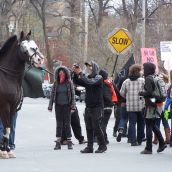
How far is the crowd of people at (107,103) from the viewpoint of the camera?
622 inches

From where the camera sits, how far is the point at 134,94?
17.8m

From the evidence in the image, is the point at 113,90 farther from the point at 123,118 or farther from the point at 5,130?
the point at 5,130

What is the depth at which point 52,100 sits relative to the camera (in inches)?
677

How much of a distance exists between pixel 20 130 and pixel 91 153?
7.37 m

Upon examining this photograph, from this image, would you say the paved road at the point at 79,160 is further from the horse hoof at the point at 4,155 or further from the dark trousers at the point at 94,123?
the dark trousers at the point at 94,123

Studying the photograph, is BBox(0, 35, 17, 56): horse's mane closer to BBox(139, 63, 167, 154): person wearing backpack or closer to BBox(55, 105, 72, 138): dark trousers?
BBox(55, 105, 72, 138): dark trousers

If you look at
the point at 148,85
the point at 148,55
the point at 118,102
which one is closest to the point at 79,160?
the point at 148,85

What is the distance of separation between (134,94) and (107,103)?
78 cm

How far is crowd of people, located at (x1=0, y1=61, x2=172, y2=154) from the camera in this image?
15789 millimetres

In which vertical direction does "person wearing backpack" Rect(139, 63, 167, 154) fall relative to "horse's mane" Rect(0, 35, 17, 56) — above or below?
below

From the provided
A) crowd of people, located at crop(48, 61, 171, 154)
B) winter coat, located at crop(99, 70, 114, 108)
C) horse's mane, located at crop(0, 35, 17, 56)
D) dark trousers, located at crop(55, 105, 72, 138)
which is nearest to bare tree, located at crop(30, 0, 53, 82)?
crowd of people, located at crop(48, 61, 171, 154)

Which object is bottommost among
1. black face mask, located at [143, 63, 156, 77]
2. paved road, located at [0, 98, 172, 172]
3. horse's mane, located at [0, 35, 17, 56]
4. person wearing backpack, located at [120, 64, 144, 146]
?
paved road, located at [0, 98, 172, 172]

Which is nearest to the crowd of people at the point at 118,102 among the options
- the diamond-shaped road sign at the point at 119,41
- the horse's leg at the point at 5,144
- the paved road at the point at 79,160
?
the paved road at the point at 79,160

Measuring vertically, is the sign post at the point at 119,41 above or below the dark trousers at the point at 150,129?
above
